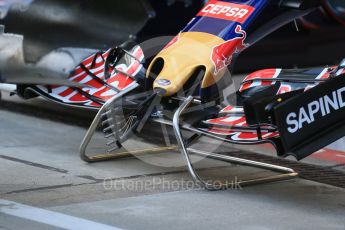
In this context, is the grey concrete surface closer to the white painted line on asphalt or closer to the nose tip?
the white painted line on asphalt

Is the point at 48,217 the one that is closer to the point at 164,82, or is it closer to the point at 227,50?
the point at 164,82

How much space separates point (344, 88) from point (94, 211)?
212cm

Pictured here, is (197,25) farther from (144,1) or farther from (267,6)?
(144,1)

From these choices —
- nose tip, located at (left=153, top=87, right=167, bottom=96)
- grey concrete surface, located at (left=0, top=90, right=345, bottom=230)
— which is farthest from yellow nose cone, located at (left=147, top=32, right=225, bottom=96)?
grey concrete surface, located at (left=0, top=90, right=345, bottom=230)

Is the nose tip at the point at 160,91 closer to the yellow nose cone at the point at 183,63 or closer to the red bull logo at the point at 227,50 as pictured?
the yellow nose cone at the point at 183,63

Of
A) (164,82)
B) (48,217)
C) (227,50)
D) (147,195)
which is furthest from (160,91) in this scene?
(48,217)

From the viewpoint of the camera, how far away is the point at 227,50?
7.27 metres

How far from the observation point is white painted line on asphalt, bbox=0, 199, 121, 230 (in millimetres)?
5648

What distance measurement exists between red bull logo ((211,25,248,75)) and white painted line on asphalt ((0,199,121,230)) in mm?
2047

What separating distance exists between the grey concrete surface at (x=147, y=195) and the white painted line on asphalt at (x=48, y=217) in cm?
7

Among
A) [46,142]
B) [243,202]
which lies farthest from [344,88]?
[46,142]

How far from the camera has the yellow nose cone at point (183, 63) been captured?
707cm

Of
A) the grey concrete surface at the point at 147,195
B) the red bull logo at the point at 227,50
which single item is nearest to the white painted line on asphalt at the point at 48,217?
the grey concrete surface at the point at 147,195

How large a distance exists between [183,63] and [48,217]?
2055 millimetres
